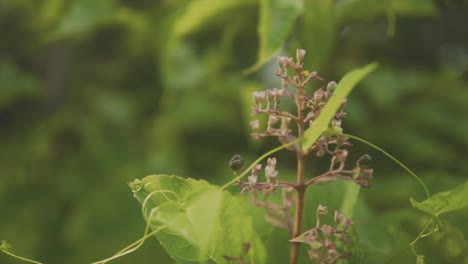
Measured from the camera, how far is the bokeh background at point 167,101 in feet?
3.09

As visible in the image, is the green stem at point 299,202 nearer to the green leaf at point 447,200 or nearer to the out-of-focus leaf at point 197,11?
the green leaf at point 447,200

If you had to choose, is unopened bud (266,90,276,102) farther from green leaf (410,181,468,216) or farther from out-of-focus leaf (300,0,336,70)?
out-of-focus leaf (300,0,336,70)

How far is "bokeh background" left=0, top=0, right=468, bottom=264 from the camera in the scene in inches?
37.0

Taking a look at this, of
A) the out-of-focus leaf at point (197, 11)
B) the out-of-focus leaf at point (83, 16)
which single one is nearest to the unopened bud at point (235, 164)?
Result: the out-of-focus leaf at point (197, 11)

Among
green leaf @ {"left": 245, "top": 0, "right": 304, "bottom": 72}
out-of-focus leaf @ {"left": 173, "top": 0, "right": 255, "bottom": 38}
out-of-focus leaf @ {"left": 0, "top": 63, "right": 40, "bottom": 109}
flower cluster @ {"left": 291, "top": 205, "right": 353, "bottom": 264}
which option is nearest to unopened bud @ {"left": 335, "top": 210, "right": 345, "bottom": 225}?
flower cluster @ {"left": 291, "top": 205, "right": 353, "bottom": 264}

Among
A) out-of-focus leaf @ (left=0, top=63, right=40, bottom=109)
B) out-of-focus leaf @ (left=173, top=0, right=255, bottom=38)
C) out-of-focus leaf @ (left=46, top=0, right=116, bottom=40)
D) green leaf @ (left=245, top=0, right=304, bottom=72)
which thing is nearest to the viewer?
green leaf @ (left=245, top=0, right=304, bottom=72)

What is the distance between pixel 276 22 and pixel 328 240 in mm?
297

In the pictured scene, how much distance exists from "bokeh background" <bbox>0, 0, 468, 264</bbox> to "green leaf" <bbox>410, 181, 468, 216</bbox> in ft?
0.91

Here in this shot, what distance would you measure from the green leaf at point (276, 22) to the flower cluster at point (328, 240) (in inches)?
9.7

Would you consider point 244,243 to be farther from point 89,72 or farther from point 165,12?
point 89,72

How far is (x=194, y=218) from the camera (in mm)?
307

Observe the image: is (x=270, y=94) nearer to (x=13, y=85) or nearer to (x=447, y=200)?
(x=447, y=200)

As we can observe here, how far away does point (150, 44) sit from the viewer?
1523mm

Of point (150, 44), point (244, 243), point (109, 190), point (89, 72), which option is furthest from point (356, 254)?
point (89, 72)
